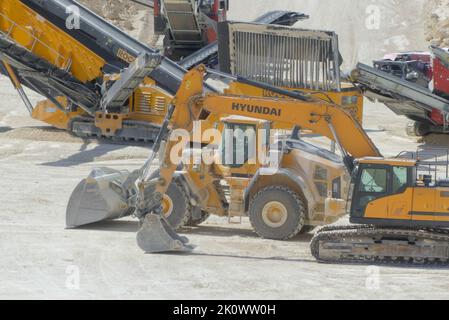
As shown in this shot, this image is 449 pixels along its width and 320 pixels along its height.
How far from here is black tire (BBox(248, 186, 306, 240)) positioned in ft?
51.8

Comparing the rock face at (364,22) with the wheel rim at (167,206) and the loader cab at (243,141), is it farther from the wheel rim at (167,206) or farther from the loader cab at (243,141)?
the wheel rim at (167,206)

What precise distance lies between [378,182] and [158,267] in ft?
10.8

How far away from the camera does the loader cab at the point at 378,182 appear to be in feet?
46.6

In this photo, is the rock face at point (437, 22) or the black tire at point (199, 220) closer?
the black tire at point (199, 220)

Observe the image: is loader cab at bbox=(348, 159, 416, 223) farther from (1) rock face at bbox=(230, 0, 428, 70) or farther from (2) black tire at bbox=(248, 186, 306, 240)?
(1) rock face at bbox=(230, 0, 428, 70)

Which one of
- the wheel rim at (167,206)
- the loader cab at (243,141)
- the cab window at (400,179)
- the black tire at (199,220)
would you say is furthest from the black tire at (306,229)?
the cab window at (400,179)

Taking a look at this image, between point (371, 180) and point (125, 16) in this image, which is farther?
point (125, 16)

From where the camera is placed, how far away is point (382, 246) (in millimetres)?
14352

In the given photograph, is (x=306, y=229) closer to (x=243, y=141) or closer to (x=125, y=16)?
(x=243, y=141)

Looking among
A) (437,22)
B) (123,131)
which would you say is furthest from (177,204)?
(437,22)

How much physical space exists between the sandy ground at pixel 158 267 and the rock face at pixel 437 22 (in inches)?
1013

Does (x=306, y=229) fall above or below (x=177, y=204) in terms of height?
below

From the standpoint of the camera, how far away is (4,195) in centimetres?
1939
